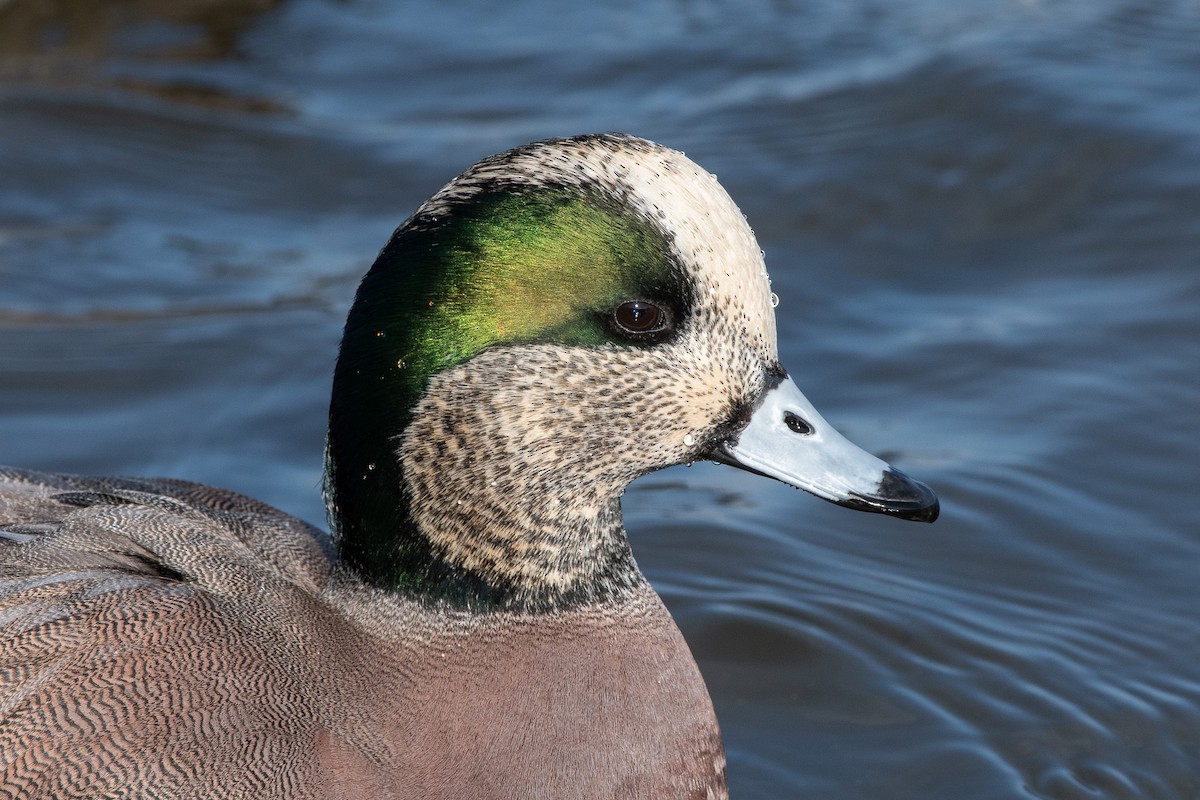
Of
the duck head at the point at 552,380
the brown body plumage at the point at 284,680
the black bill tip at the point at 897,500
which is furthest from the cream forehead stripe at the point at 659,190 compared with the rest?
the brown body plumage at the point at 284,680

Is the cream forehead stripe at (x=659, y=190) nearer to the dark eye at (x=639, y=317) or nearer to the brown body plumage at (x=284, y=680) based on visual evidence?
the dark eye at (x=639, y=317)

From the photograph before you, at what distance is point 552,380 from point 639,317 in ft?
0.69

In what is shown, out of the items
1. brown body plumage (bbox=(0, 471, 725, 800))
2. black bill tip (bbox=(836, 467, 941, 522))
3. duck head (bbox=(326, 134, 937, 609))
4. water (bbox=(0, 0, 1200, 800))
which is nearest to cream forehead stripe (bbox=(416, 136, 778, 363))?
duck head (bbox=(326, 134, 937, 609))

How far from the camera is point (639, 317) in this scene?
3.33 metres

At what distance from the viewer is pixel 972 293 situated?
6559 millimetres

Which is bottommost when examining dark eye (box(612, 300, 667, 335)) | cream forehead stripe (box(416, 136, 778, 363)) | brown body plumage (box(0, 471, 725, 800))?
brown body plumage (box(0, 471, 725, 800))

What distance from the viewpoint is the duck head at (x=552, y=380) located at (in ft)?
10.6

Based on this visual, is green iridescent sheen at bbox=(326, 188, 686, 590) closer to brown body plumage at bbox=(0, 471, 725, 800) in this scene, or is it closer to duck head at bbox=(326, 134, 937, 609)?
duck head at bbox=(326, 134, 937, 609)

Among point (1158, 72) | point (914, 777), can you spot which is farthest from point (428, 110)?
point (914, 777)

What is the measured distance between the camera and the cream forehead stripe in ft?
10.6

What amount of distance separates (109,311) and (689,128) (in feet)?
9.17

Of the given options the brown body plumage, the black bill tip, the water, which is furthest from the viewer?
the water

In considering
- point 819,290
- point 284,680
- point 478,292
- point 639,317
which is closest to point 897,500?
point 639,317

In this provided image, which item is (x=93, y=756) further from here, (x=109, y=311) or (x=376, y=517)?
(x=109, y=311)
